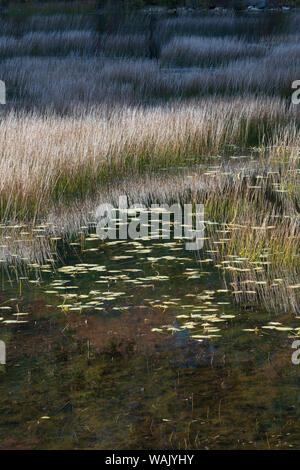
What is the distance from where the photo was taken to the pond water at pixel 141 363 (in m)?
4.03

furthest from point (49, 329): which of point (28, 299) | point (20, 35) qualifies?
point (20, 35)

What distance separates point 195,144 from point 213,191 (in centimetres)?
272

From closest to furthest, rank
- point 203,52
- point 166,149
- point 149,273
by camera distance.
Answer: point 149,273, point 166,149, point 203,52

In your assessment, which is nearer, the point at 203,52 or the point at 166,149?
the point at 166,149

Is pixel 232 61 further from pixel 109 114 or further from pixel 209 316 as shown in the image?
pixel 209 316

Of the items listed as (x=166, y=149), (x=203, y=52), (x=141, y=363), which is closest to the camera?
(x=141, y=363)

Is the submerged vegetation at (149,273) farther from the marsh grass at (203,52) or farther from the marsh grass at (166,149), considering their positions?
the marsh grass at (203,52)

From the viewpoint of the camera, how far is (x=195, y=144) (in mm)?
11203

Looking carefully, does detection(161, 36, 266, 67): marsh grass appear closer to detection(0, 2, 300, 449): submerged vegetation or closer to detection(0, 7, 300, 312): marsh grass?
detection(0, 7, 300, 312): marsh grass

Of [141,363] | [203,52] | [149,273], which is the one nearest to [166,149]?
[149,273]

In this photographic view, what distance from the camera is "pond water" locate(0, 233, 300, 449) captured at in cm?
403

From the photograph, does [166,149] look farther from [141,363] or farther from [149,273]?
[141,363]

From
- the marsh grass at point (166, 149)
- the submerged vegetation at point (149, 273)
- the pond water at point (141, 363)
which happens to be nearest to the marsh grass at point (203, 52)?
the marsh grass at point (166, 149)

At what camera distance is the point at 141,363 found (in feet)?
15.6
